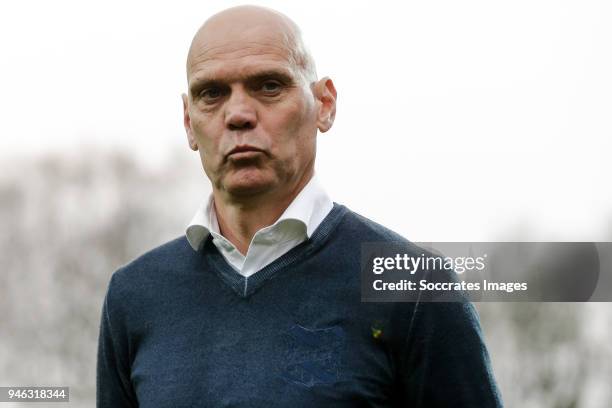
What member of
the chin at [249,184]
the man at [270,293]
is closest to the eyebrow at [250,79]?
the man at [270,293]

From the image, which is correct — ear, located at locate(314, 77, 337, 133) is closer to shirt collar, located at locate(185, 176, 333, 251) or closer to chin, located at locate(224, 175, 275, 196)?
shirt collar, located at locate(185, 176, 333, 251)

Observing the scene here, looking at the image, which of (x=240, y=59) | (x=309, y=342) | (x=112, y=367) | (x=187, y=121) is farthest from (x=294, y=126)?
(x=112, y=367)

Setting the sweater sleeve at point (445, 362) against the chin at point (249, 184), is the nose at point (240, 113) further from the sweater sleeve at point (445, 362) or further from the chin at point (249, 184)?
the sweater sleeve at point (445, 362)

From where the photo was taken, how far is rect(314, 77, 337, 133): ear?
11.8ft

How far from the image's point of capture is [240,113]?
3.29 meters

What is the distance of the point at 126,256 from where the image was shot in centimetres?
1619

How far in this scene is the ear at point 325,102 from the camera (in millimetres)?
3584

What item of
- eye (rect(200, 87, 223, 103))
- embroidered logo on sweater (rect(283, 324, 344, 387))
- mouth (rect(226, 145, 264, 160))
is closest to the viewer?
embroidered logo on sweater (rect(283, 324, 344, 387))

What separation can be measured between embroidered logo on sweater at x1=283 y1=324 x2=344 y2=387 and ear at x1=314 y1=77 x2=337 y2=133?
2.36 ft

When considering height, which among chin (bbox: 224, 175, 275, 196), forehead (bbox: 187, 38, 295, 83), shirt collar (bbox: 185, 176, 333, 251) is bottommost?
shirt collar (bbox: 185, 176, 333, 251)

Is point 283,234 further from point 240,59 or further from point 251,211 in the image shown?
point 240,59

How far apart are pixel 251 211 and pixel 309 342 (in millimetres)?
476

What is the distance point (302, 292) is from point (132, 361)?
67 cm

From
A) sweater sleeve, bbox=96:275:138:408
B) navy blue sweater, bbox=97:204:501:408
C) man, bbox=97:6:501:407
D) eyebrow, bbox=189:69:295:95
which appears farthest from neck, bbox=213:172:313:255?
sweater sleeve, bbox=96:275:138:408
